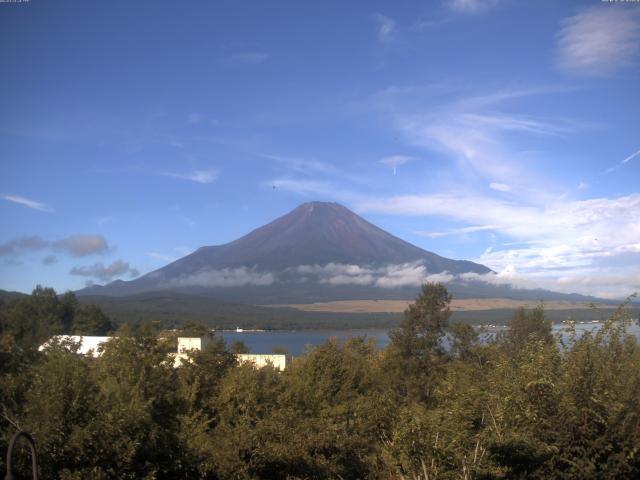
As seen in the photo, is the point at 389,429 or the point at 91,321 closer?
the point at 389,429

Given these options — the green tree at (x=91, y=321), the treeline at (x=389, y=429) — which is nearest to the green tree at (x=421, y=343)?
the treeline at (x=389, y=429)

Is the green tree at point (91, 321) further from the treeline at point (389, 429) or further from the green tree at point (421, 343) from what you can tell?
the treeline at point (389, 429)

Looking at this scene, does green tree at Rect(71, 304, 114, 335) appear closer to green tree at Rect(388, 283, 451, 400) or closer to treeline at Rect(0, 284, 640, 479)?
green tree at Rect(388, 283, 451, 400)

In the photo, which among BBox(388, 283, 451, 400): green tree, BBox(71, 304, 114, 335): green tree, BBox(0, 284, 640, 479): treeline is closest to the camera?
BBox(0, 284, 640, 479): treeline

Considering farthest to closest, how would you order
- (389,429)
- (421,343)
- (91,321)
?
(91,321), (421,343), (389,429)

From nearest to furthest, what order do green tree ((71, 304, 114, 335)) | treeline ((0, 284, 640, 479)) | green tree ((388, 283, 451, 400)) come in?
treeline ((0, 284, 640, 479)), green tree ((388, 283, 451, 400)), green tree ((71, 304, 114, 335))

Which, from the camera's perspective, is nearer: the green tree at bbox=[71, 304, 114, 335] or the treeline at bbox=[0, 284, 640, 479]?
the treeline at bbox=[0, 284, 640, 479]

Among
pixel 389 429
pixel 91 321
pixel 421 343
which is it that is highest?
pixel 91 321

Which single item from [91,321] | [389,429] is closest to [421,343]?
[389,429]

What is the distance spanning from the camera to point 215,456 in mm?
12539

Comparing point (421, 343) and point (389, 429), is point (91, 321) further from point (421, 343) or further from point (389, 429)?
point (389, 429)

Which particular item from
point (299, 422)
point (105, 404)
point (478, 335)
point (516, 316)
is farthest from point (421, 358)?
point (105, 404)

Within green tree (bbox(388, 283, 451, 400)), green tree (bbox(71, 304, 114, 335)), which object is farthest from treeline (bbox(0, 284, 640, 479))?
green tree (bbox(71, 304, 114, 335))

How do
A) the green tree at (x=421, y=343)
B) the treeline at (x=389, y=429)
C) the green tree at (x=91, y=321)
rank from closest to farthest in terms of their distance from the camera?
the treeline at (x=389, y=429) → the green tree at (x=421, y=343) → the green tree at (x=91, y=321)
